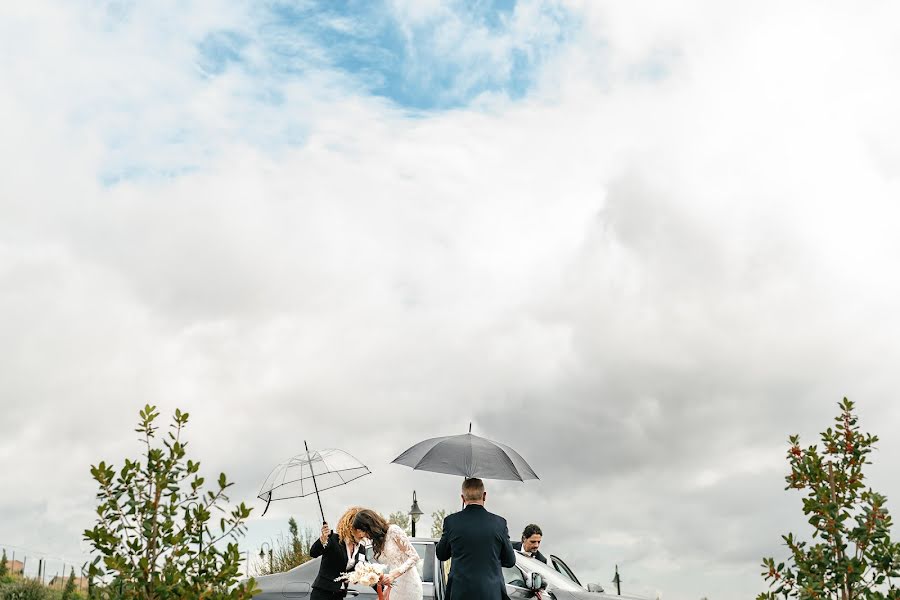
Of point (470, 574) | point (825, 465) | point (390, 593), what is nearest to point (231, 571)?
point (470, 574)

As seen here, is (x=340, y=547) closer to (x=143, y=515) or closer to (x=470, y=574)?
(x=470, y=574)

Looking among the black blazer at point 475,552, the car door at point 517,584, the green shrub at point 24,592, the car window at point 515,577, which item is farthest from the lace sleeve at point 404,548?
the green shrub at point 24,592

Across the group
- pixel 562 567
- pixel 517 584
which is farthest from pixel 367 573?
pixel 562 567

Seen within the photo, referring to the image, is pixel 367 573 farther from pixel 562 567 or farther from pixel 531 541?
pixel 562 567

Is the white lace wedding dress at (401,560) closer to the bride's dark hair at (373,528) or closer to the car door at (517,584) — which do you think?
the bride's dark hair at (373,528)

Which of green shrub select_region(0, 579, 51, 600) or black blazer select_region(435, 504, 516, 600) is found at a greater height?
green shrub select_region(0, 579, 51, 600)

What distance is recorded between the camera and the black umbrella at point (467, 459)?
1012 centimetres

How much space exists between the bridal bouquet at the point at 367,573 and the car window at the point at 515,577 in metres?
2.11

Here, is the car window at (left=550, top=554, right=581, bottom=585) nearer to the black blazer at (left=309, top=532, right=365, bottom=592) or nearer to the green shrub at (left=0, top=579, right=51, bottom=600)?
the black blazer at (left=309, top=532, right=365, bottom=592)

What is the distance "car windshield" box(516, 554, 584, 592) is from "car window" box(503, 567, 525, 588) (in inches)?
8.1

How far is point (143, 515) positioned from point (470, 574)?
9.63 feet

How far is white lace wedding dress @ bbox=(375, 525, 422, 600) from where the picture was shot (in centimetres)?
833

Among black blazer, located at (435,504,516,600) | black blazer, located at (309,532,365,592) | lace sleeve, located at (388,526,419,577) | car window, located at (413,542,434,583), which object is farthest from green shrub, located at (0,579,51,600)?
black blazer, located at (435,504,516,600)

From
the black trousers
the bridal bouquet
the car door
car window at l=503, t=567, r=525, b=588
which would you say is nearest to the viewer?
the bridal bouquet
